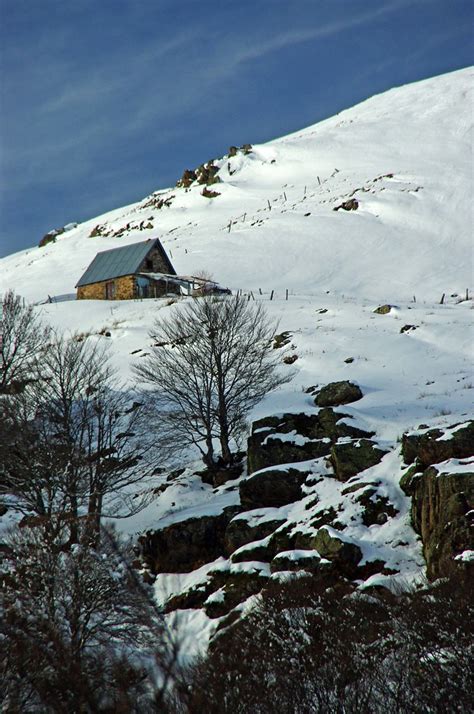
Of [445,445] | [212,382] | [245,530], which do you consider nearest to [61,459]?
[245,530]

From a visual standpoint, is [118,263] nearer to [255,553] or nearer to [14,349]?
[14,349]

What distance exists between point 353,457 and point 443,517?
6.06m

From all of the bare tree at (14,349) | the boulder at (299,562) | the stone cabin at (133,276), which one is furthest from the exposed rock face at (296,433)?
the stone cabin at (133,276)

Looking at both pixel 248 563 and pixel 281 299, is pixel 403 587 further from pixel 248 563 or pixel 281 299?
pixel 281 299

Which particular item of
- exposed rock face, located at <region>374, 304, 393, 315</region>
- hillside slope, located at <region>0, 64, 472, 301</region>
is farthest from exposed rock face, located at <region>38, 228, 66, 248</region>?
exposed rock face, located at <region>374, 304, 393, 315</region>

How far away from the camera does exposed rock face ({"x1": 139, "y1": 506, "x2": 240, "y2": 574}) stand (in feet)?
67.7

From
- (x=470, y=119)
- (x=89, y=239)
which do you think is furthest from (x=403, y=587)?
(x=470, y=119)

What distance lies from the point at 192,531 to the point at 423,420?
32.7 ft

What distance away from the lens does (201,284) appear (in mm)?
58781

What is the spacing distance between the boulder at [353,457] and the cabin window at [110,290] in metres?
44.1

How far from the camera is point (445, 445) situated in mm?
17828

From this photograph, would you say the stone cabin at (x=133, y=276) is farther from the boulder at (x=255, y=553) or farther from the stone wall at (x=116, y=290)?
the boulder at (x=255, y=553)

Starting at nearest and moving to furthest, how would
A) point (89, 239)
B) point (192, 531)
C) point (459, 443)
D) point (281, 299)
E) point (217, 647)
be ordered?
1. point (217, 647)
2. point (459, 443)
3. point (192, 531)
4. point (281, 299)
5. point (89, 239)

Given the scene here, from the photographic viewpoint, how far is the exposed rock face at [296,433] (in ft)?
76.3
